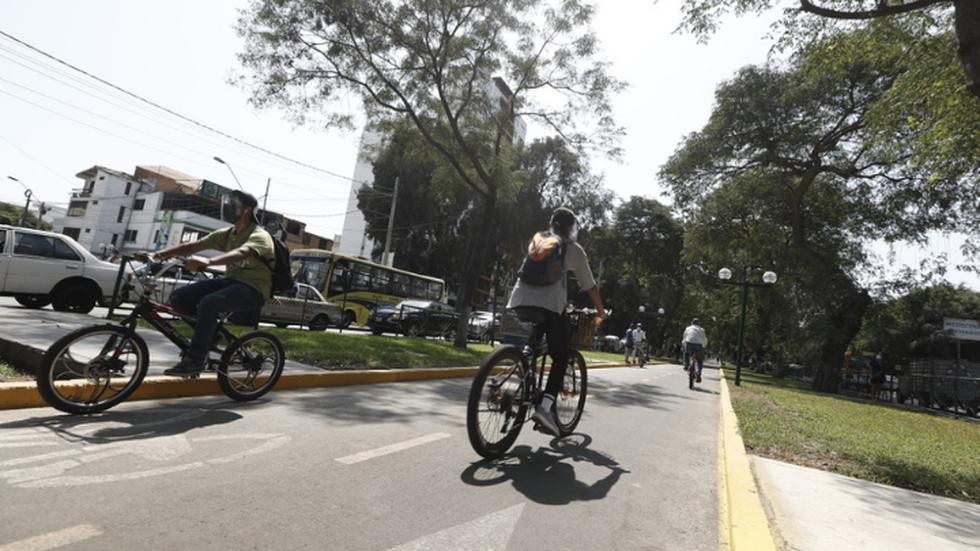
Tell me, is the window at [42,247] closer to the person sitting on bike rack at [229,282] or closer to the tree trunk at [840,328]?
the person sitting on bike rack at [229,282]

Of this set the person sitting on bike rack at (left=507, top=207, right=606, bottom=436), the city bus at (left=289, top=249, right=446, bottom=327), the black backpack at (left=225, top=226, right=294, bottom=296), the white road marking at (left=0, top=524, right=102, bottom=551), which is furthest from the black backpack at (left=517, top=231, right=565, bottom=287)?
the city bus at (left=289, top=249, right=446, bottom=327)

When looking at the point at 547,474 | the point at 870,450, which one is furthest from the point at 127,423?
the point at 870,450

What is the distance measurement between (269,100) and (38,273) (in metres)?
7.54

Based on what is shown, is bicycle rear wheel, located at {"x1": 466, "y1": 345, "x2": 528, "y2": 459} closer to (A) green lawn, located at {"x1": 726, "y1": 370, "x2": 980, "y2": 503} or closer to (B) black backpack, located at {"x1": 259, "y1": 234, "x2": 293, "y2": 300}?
(B) black backpack, located at {"x1": 259, "y1": 234, "x2": 293, "y2": 300}

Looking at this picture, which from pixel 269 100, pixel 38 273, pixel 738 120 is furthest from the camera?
pixel 738 120

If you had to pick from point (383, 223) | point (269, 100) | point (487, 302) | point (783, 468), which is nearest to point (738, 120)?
point (269, 100)

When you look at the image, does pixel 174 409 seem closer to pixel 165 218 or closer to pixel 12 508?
pixel 12 508

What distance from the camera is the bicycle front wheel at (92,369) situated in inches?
134

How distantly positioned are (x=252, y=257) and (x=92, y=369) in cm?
132

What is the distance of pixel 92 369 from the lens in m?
3.61

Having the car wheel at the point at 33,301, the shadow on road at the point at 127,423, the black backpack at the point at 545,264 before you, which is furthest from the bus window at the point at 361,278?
the black backpack at the point at 545,264

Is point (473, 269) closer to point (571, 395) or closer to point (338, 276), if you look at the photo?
point (338, 276)

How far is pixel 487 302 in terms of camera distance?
61.1 meters

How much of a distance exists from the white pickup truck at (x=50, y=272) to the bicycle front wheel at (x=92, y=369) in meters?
8.00
